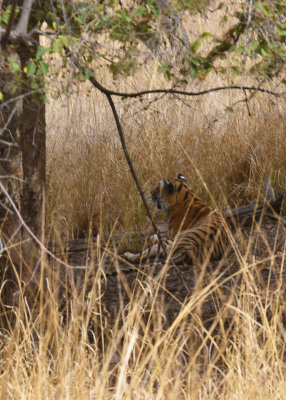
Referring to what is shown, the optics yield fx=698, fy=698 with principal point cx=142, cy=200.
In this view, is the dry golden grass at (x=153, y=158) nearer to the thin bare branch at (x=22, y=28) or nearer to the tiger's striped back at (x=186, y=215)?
the tiger's striped back at (x=186, y=215)

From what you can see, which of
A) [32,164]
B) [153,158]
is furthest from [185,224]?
[32,164]

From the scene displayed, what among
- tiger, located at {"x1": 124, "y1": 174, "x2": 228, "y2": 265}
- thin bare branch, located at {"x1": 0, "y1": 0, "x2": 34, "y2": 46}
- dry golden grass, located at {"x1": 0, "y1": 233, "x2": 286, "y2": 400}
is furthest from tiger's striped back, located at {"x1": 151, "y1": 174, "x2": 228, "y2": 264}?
thin bare branch, located at {"x1": 0, "y1": 0, "x2": 34, "y2": 46}

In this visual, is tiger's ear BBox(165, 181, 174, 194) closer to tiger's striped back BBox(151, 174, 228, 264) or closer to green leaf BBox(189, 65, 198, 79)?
tiger's striped back BBox(151, 174, 228, 264)

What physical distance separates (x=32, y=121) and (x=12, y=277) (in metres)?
0.93

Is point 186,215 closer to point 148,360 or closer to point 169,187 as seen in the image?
point 169,187

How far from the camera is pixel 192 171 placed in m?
6.97

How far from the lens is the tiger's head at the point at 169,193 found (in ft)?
21.0

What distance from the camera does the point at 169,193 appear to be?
254 inches

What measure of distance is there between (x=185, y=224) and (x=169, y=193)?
0.34 meters

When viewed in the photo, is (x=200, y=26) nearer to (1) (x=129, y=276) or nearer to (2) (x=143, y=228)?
(2) (x=143, y=228)

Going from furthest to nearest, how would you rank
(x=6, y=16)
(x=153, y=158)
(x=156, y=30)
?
(x=153, y=158) → (x=156, y=30) → (x=6, y=16)

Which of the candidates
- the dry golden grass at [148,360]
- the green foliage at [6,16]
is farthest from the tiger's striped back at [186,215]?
the green foliage at [6,16]

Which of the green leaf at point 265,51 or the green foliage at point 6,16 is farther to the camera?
the green leaf at point 265,51

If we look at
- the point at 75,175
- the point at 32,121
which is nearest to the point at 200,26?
the point at 75,175
